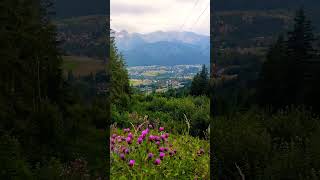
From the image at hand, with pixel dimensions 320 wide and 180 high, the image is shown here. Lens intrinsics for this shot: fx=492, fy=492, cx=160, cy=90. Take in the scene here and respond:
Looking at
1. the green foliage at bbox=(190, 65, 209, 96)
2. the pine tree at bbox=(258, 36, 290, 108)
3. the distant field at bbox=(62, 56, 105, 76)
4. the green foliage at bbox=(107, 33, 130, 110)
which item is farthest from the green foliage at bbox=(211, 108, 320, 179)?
the green foliage at bbox=(190, 65, 209, 96)

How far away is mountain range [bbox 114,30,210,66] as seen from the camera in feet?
35.4

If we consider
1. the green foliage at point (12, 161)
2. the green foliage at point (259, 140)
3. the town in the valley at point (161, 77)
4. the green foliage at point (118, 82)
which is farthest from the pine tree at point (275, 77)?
the town in the valley at point (161, 77)

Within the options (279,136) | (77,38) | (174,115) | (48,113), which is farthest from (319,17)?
(174,115)

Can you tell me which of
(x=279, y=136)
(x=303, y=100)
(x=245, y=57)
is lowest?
(x=279, y=136)

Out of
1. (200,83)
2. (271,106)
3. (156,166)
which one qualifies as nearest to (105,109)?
(156,166)

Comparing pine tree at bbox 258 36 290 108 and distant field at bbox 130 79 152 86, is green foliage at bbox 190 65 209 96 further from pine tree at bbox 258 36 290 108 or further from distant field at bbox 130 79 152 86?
pine tree at bbox 258 36 290 108

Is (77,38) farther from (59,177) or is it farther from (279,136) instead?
(279,136)

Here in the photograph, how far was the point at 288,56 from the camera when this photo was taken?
15.8 feet

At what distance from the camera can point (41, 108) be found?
15.0 feet

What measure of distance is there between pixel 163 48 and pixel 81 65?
28.6 ft

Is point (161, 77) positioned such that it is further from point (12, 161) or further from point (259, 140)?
point (12, 161)

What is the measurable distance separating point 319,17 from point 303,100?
83cm

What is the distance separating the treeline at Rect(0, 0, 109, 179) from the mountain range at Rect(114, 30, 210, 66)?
5305mm

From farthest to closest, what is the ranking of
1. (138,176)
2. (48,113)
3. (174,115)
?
(174,115), (138,176), (48,113)
